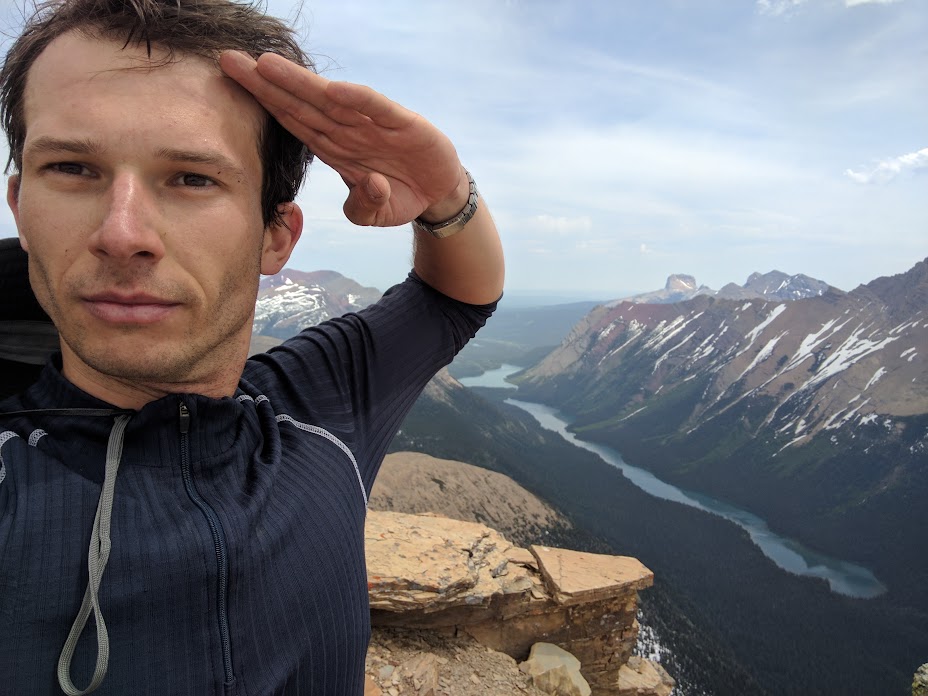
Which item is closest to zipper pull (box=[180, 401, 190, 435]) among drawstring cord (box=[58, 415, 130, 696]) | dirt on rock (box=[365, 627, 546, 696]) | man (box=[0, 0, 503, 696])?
man (box=[0, 0, 503, 696])

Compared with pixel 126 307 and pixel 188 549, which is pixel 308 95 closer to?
pixel 126 307

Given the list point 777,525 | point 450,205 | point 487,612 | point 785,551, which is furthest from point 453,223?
point 777,525

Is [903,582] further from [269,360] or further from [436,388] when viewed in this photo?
[269,360]

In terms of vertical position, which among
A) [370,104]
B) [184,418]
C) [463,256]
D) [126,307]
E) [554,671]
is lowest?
[554,671]

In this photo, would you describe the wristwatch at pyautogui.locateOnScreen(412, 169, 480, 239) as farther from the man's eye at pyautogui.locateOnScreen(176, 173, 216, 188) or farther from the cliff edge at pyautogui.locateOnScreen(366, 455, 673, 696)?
the cliff edge at pyautogui.locateOnScreen(366, 455, 673, 696)

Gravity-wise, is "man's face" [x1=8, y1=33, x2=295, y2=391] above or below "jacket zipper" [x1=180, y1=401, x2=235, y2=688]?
above

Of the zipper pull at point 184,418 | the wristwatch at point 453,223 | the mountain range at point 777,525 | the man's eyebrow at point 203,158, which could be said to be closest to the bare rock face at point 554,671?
the wristwatch at point 453,223
